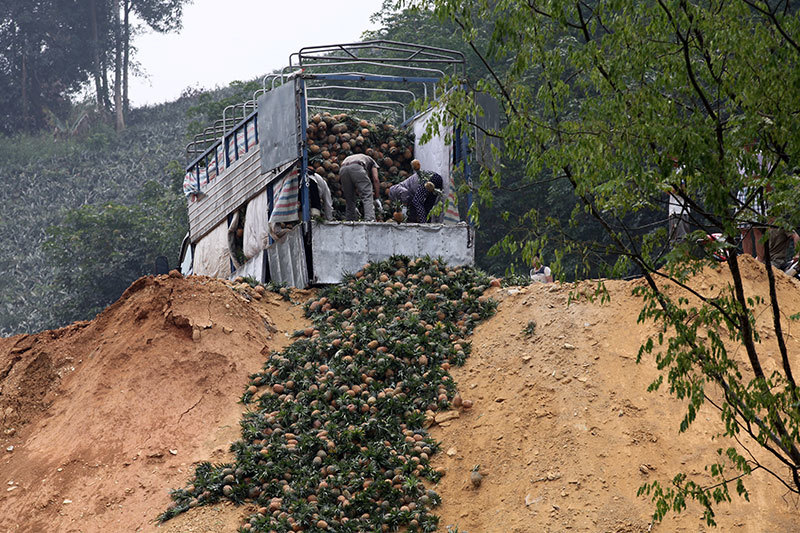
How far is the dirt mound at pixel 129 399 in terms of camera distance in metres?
8.87

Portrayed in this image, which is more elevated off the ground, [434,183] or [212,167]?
[212,167]

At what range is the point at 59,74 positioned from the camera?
45344mm

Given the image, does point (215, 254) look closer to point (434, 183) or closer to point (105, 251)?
point (434, 183)

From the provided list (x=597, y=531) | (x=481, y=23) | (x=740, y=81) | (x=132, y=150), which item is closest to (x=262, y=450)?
(x=597, y=531)

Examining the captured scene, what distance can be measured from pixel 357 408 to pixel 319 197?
4443 millimetres

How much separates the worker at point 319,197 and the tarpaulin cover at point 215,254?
256 centimetres

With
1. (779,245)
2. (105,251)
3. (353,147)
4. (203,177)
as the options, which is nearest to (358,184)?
(353,147)

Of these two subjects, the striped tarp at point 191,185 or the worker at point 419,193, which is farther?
the striped tarp at point 191,185

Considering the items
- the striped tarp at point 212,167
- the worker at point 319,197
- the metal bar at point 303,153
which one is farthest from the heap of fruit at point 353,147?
the striped tarp at point 212,167

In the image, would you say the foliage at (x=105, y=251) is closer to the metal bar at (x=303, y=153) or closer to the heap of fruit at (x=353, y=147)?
the heap of fruit at (x=353, y=147)

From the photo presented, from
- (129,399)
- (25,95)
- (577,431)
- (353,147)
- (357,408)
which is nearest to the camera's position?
(577,431)

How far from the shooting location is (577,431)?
861cm

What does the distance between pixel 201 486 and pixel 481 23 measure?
70.2 feet

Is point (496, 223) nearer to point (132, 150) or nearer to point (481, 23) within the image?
point (481, 23)
